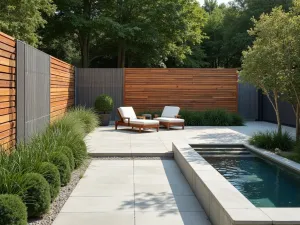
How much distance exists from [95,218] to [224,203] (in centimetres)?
137

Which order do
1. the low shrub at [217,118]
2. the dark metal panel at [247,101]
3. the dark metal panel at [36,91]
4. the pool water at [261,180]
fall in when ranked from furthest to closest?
1. the dark metal panel at [247,101]
2. the low shrub at [217,118]
3. the dark metal panel at [36,91]
4. the pool water at [261,180]

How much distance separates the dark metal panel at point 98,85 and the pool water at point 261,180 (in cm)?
886

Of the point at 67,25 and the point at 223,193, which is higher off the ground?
the point at 67,25

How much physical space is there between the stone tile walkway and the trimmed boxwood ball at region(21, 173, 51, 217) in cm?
23

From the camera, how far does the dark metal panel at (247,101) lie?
16.7m

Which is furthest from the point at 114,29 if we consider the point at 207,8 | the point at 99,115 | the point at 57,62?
the point at 207,8

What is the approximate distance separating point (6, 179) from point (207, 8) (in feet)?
127

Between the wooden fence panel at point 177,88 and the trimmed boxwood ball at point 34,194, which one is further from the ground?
the wooden fence panel at point 177,88

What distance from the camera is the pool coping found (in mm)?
3158

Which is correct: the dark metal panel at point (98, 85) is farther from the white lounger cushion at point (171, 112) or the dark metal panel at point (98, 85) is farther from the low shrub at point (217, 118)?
the low shrub at point (217, 118)

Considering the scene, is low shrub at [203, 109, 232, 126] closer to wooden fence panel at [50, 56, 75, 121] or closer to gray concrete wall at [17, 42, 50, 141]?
wooden fence panel at [50, 56, 75, 121]

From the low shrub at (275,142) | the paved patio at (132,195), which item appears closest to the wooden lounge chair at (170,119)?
the low shrub at (275,142)

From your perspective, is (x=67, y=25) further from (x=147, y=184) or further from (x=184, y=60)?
(x=147, y=184)

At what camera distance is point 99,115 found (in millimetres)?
13969
